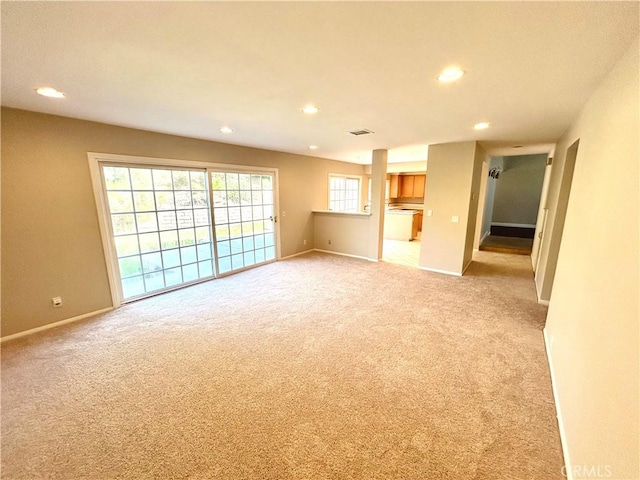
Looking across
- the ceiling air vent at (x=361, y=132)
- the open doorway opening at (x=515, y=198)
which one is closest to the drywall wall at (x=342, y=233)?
the ceiling air vent at (x=361, y=132)

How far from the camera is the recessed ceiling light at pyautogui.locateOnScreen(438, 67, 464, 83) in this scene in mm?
1667

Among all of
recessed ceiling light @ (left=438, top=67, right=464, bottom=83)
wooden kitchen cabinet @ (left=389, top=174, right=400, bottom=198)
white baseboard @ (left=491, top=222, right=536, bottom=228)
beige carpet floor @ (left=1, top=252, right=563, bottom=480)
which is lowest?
beige carpet floor @ (left=1, top=252, right=563, bottom=480)

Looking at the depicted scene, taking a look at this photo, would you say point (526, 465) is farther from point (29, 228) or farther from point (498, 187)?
point (498, 187)

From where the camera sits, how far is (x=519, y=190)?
912cm

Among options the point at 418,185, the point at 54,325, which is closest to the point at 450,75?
the point at 54,325

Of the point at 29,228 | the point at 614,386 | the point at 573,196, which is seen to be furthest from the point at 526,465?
the point at 29,228

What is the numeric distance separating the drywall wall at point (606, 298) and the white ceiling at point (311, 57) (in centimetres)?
39

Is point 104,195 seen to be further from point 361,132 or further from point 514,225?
point 514,225

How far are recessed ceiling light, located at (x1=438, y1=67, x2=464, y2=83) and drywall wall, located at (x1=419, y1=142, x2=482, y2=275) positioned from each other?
281cm

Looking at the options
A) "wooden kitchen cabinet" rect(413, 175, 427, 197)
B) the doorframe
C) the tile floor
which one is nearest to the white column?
the tile floor

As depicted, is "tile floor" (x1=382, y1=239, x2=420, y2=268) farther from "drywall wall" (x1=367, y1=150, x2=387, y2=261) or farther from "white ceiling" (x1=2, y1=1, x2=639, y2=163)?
"white ceiling" (x1=2, y1=1, x2=639, y2=163)

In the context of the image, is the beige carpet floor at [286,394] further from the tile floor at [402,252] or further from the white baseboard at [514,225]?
the white baseboard at [514,225]

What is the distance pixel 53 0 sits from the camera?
3.54ft

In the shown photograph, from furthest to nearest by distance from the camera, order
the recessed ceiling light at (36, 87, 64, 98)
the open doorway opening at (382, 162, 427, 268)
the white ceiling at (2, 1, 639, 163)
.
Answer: the open doorway opening at (382, 162, 427, 268) → the recessed ceiling light at (36, 87, 64, 98) → the white ceiling at (2, 1, 639, 163)
